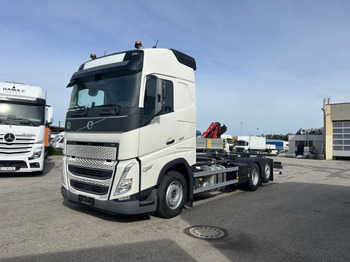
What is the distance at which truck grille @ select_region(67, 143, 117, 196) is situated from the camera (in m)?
5.27

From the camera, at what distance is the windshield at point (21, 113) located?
10.5 meters

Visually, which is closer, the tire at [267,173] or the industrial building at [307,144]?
the tire at [267,173]

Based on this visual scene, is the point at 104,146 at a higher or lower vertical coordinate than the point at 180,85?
lower

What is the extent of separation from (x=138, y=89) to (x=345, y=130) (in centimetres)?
3348

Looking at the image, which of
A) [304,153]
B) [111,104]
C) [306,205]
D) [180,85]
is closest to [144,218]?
[111,104]

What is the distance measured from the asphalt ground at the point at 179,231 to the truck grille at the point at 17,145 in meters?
2.66

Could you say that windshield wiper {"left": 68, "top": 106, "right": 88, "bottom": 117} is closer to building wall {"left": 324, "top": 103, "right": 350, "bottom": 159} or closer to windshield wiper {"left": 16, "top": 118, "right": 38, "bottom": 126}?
windshield wiper {"left": 16, "top": 118, "right": 38, "bottom": 126}

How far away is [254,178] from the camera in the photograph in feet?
32.6

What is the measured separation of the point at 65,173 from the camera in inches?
239

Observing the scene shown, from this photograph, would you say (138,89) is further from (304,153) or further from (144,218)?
(304,153)

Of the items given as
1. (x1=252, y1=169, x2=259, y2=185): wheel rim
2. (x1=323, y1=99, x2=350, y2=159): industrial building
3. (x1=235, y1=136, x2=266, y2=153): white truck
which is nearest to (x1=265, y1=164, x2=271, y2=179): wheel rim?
(x1=252, y1=169, x2=259, y2=185): wheel rim

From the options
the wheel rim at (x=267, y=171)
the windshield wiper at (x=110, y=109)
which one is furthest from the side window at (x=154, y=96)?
the wheel rim at (x=267, y=171)

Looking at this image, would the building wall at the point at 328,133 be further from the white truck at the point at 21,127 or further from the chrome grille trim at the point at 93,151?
the chrome grille trim at the point at 93,151

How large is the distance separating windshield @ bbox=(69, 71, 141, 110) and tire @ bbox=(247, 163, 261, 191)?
586 centimetres
